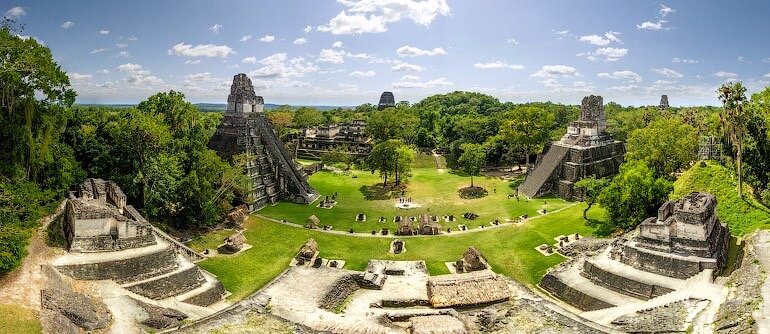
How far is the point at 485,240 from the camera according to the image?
118ft

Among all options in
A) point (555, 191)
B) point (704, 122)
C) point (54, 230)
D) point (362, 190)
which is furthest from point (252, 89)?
point (704, 122)

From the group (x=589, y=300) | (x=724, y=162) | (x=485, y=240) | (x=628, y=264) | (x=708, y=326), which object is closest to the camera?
(x=708, y=326)

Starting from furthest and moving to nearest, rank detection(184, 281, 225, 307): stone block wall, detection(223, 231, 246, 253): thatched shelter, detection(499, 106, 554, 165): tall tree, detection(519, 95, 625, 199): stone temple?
detection(499, 106, 554, 165): tall tree, detection(519, 95, 625, 199): stone temple, detection(223, 231, 246, 253): thatched shelter, detection(184, 281, 225, 307): stone block wall

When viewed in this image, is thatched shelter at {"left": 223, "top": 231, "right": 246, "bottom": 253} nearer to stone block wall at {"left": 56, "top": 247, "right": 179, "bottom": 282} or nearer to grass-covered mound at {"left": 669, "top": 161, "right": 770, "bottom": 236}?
stone block wall at {"left": 56, "top": 247, "right": 179, "bottom": 282}

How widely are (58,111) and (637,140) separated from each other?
153 feet

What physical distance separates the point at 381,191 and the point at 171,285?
29.7 m

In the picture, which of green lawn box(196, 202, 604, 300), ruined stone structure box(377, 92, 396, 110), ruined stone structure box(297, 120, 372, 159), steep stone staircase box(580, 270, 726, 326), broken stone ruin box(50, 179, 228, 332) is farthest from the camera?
ruined stone structure box(377, 92, 396, 110)

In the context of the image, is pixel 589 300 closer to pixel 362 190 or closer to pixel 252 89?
pixel 362 190

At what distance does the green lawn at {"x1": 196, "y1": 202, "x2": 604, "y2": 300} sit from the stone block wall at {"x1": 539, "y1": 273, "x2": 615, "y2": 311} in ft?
3.86

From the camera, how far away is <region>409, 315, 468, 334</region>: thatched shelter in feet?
66.1

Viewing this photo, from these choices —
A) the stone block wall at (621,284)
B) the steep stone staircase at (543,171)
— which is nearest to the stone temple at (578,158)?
the steep stone staircase at (543,171)

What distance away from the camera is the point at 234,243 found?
3391cm

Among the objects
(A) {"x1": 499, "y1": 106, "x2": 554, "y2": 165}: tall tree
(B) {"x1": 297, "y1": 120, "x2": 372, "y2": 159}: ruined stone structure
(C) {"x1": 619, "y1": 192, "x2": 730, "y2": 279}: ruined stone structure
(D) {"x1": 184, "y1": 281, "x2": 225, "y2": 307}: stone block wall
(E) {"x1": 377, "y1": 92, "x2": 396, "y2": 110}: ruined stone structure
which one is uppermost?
(E) {"x1": 377, "y1": 92, "x2": 396, "y2": 110}: ruined stone structure

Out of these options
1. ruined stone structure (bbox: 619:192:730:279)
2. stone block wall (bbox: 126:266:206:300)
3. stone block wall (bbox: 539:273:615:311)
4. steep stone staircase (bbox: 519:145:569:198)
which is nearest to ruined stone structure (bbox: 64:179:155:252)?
stone block wall (bbox: 126:266:206:300)
